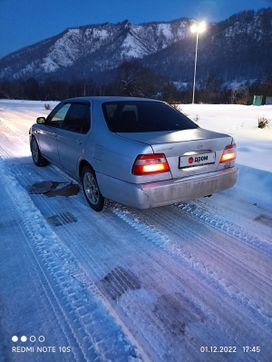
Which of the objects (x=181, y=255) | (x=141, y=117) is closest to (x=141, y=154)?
(x=141, y=117)

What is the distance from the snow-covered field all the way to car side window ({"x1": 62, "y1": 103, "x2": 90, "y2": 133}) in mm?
1065

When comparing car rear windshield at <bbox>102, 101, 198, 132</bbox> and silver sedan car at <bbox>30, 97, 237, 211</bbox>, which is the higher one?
car rear windshield at <bbox>102, 101, 198, 132</bbox>

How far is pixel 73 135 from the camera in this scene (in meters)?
4.35

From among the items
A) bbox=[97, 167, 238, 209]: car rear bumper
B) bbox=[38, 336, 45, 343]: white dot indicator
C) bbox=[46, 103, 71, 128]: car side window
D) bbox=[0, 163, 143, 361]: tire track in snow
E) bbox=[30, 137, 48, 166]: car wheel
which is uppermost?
bbox=[46, 103, 71, 128]: car side window

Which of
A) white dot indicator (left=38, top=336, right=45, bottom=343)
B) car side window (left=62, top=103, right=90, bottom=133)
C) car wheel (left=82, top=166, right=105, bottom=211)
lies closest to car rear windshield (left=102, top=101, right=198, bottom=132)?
car side window (left=62, top=103, right=90, bottom=133)

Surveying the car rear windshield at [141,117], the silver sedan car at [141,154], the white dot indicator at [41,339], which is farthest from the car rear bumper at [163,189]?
the white dot indicator at [41,339]

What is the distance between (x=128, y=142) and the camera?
10.7 feet

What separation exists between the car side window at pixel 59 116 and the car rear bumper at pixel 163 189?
1771 millimetres

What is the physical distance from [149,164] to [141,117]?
102 centimetres

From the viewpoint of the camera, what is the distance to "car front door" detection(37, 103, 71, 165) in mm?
5021

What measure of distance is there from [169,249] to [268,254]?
996 millimetres

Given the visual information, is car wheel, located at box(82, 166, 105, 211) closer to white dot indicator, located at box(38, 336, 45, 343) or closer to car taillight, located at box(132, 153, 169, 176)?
car taillight, located at box(132, 153, 169, 176)

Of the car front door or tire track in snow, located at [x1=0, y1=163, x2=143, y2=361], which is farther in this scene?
the car front door

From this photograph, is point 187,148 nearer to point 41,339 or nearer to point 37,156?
point 41,339
